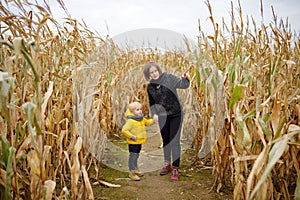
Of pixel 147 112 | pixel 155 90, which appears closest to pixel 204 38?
pixel 155 90

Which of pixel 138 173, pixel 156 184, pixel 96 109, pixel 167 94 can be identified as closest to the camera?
pixel 96 109

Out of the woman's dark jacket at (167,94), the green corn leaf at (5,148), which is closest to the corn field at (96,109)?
the green corn leaf at (5,148)

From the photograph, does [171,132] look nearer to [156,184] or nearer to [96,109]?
[156,184]


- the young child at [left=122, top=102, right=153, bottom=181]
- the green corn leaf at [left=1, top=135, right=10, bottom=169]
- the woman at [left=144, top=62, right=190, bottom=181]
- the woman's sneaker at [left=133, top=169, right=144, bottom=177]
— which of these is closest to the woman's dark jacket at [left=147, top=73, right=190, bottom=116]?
the woman at [left=144, top=62, right=190, bottom=181]

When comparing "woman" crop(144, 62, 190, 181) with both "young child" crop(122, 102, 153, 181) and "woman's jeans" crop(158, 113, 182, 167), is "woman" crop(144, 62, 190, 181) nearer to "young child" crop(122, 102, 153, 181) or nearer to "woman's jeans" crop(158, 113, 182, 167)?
"woman's jeans" crop(158, 113, 182, 167)

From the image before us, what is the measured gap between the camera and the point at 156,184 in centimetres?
236

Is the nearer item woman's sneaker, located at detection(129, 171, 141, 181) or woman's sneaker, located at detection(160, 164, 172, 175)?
woman's sneaker, located at detection(129, 171, 141, 181)

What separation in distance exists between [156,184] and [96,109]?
0.84 meters

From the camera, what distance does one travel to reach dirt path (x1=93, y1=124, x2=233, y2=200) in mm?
2098

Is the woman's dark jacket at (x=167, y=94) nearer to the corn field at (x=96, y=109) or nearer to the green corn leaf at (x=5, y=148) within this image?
the corn field at (x=96, y=109)

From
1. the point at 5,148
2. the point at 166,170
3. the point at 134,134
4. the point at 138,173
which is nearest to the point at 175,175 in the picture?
the point at 166,170

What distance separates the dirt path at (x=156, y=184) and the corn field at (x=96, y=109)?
129mm

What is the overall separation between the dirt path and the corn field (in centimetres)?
13

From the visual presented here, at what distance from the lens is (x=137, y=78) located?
4414 millimetres
